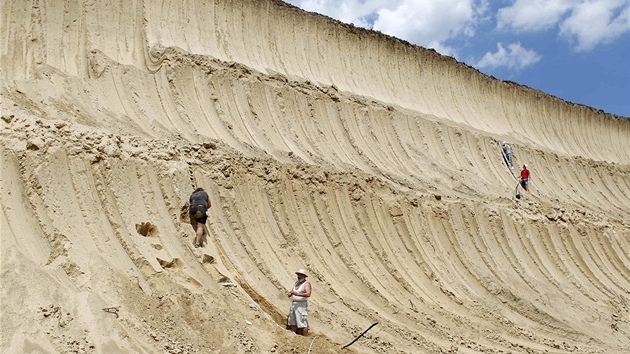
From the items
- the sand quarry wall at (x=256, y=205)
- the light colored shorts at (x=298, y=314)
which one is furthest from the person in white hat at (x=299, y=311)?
the sand quarry wall at (x=256, y=205)

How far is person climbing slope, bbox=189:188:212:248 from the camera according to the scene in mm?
8305

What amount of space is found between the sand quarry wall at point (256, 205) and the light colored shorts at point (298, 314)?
26cm

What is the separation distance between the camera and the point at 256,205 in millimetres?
9602

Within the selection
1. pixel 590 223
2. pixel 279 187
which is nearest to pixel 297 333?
pixel 279 187

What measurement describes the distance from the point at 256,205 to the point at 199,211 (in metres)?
1.43

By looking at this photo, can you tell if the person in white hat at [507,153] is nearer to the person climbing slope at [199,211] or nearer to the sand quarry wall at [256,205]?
the sand quarry wall at [256,205]

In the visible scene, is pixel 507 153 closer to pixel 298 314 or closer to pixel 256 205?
pixel 256 205

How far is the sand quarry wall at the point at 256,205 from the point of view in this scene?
691 centimetres

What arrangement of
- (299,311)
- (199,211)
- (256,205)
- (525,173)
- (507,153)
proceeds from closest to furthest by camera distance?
(299,311) < (199,211) < (256,205) < (525,173) < (507,153)

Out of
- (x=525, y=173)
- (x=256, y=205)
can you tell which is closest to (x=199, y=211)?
(x=256, y=205)

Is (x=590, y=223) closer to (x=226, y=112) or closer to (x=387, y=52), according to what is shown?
(x=387, y=52)

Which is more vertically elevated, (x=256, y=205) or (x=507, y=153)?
(x=507, y=153)

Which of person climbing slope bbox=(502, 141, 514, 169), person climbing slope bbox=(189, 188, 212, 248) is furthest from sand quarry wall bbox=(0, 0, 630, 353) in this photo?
person climbing slope bbox=(502, 141, 514, 169)

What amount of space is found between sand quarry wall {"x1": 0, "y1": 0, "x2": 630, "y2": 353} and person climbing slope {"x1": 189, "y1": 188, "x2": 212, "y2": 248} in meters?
0.13
